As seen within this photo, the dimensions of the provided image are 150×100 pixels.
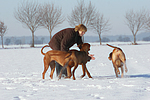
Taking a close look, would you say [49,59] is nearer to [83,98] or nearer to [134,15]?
[83,98]

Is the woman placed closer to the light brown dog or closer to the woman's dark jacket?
the woman's dark jacket

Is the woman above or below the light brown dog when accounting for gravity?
above

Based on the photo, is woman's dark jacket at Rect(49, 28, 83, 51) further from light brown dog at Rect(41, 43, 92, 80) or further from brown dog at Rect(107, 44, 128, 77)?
brown dog at Rect(107, 44, 128, 77)

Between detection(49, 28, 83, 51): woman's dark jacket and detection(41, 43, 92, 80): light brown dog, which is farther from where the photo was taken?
detection(49, 28, 83, 51): woman's dark jacket

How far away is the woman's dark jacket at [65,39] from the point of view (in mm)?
6156

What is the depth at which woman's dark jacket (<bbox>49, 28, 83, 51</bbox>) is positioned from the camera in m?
6.16

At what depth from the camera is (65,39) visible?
617cm

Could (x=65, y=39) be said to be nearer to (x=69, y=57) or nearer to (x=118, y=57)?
(x=69, y=57)

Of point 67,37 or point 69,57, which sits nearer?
point 69,57

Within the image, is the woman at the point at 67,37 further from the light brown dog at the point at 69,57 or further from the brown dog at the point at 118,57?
the brown dog at the point at 118,57

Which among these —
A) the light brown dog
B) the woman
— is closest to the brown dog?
the light brown dog

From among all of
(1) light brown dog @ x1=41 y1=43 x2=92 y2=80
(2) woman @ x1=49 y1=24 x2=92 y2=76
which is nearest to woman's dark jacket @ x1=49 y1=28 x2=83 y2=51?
(2) woman @ x1=49 y1=24 x2=92 y2=76

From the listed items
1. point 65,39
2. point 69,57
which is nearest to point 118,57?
point 69,57

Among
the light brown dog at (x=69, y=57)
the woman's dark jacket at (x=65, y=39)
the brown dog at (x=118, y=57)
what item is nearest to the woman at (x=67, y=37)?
the woman's dark jacket at (x=65, y=39)
